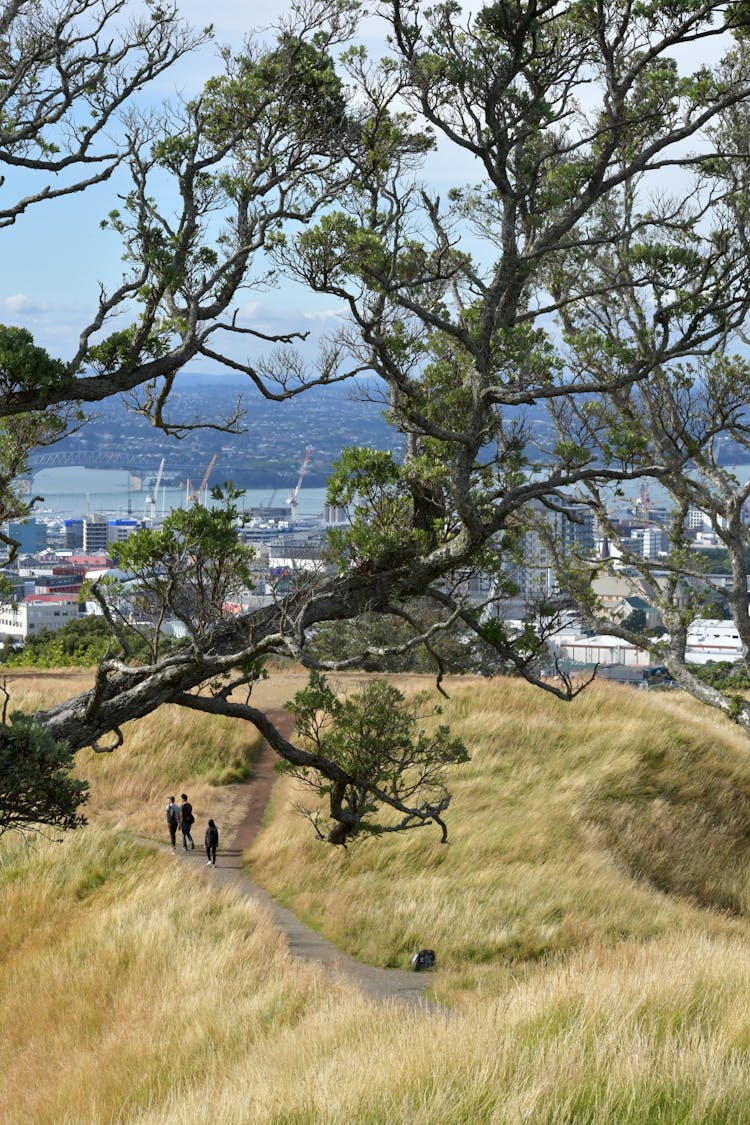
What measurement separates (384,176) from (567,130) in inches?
121

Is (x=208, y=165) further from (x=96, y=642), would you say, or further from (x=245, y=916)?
(x=96, y=642)

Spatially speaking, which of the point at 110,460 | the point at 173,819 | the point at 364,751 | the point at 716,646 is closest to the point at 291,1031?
the point at 364,751

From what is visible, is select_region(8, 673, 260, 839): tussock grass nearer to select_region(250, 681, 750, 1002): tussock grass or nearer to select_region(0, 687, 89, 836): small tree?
select_region(250, 681, 750, 1002): tussock grass

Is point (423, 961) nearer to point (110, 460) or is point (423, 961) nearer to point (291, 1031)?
point (291, 1031)

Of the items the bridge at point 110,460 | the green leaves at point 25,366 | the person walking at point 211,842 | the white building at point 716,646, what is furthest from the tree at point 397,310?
the bridge at point 110,460

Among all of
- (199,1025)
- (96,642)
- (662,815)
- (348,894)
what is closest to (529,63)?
(199,1025)

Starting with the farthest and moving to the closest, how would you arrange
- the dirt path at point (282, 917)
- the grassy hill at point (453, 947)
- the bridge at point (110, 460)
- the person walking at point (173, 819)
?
the bridge at point (110, 460) → the person walking at point (173, 819) → the dirt path at point (282, 917) → the grassy hill at point (453, 947)

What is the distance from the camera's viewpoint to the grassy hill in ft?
23.3

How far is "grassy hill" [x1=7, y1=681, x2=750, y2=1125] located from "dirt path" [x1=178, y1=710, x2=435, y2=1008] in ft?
1.07

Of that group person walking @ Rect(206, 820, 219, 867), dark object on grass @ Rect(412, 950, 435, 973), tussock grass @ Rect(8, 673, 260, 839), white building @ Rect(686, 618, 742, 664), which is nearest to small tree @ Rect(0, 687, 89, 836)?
dark object on grass @ Rect(412, 950, 435, 973)

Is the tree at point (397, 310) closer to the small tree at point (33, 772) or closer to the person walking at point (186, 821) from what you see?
the small tree at point (33, 772)

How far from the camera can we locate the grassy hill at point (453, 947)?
23.3 ft

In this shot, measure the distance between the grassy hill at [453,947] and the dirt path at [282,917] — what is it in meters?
0.33

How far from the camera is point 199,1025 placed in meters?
10.4
